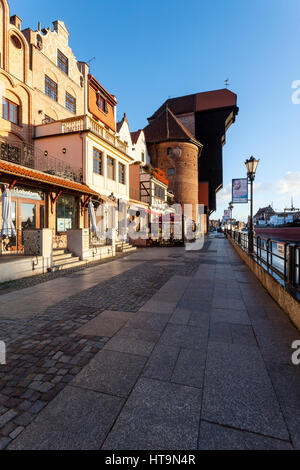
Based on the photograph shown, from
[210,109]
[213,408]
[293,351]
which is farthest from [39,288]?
[210,109]

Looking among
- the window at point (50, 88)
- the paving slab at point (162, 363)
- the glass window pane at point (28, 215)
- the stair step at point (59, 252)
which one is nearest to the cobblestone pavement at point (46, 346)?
the paving slab at point (162, 363)

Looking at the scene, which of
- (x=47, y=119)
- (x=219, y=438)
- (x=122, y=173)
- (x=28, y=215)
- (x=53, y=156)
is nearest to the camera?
(x=219, y=438)

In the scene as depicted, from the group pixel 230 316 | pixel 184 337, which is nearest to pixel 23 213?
pixel 184 337

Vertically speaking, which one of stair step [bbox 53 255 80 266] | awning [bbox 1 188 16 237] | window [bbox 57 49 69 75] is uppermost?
window [bbox 57 49 69 75]

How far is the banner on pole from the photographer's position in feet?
53.1

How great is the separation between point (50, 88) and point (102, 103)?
690 cm

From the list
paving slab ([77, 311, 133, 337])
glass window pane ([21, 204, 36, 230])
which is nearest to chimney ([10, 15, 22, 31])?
glass window pane ([21, 204, 36, 230])

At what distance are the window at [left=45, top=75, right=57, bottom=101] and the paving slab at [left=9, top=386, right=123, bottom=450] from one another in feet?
67.3

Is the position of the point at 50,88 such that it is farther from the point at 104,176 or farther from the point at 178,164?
the point at 178,164

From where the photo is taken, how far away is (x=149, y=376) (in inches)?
106

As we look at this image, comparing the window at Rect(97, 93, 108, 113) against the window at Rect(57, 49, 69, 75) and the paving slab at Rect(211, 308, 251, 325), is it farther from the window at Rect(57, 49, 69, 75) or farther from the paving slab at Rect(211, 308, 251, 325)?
the paving slab at Rect(211, 308, 251, 325)

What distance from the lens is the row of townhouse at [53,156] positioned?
11.2 m

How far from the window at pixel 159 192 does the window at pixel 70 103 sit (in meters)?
11.7
